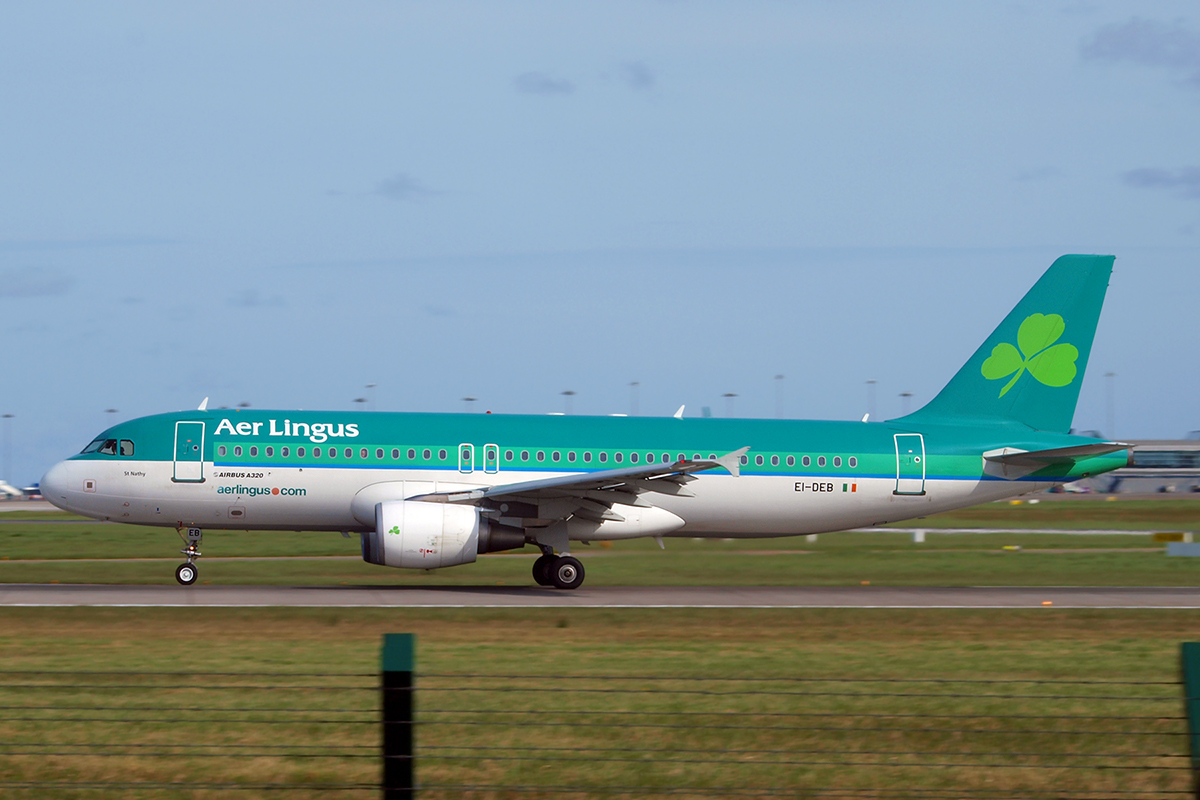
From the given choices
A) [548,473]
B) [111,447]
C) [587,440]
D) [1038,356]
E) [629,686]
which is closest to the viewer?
[629,686]

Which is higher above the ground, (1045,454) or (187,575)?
(1045,454)

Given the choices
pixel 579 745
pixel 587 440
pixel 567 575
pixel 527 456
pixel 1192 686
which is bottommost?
pixel 579 745

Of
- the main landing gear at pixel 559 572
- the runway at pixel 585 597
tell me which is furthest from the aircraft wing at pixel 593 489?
the runway at pixel 585 597

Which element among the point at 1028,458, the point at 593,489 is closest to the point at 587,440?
the point at 593,489

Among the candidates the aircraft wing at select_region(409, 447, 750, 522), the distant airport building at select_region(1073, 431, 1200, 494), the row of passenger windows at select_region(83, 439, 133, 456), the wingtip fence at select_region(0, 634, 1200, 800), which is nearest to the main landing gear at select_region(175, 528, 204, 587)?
the row of passenger windows at select_region(83, 439, 133, 456)

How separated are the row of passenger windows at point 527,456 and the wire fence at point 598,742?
1277 centimetres

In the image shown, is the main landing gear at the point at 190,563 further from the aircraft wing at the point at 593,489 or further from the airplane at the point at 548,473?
the aircraft wing at the point at 593,489

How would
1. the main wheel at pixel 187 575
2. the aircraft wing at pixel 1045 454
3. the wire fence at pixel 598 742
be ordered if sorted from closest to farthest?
the wire fence at pixel 598 742, the main wheel at pixel 187 575, the aircraft wing at pixel 1045 454

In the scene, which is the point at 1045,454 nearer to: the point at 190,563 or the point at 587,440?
the point at 587,440

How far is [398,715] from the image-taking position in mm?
6848

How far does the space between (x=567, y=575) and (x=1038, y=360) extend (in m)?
12.8

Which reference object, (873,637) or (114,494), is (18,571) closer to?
(114,494)

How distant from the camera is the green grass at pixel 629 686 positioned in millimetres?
9547

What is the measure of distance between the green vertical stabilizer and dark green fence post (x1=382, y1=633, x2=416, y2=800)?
24889 millimetres
